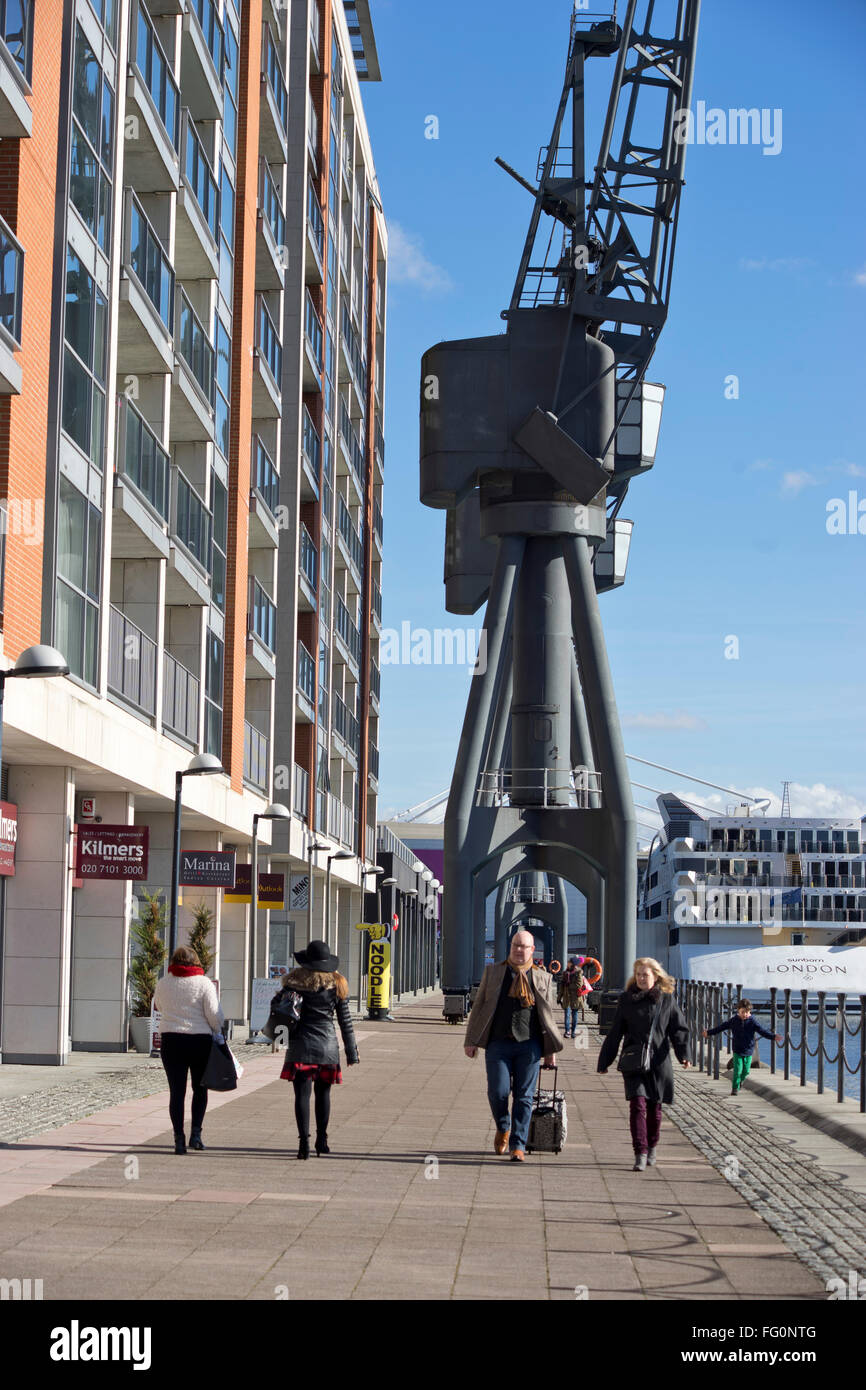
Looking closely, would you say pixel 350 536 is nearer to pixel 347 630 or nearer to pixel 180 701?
pixel 347 630

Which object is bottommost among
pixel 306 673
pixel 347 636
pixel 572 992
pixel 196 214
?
pixel 572 992

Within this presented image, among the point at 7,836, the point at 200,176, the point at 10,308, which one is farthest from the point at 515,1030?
the point at 200,176

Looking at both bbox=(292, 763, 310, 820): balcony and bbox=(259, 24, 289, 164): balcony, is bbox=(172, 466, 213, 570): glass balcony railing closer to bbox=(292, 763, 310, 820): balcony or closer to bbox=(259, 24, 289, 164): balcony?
bbox=(259, 24, 289, 164): balcony

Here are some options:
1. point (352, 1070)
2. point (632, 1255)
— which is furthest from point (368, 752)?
point (632, 1255)

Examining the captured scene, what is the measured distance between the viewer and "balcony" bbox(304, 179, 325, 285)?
4632cm

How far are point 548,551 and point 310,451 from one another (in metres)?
9.06

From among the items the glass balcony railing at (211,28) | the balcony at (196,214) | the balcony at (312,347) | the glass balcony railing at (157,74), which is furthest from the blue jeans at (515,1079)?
the balcony at (312,347)

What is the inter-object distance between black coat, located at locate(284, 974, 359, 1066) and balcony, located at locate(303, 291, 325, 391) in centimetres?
3401

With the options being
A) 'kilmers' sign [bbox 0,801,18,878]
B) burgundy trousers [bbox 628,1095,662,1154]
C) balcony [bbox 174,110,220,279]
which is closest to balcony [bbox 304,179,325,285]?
balcony [bbox 174,110,220,279]

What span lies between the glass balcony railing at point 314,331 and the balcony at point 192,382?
48.0 ft

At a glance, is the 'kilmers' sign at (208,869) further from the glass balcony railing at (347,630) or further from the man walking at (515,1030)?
the glass balcony railing at (347,630)

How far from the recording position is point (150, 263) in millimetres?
26250
